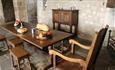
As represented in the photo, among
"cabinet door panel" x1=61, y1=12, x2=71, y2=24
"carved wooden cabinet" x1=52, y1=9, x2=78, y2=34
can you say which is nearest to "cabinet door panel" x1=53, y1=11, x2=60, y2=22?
"carved wooden cabinet" x1=52, y1=9, x2=78, y2=34

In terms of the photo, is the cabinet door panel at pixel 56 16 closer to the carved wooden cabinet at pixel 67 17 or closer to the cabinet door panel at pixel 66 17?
the carved wooden cabinet at pixel 67 17

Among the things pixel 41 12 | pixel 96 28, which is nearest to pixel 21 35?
pixel 96 28

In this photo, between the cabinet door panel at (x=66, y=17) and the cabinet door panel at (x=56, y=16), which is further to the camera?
the cabinet door panel at (x=56, y=16)

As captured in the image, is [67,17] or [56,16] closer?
[67,17]

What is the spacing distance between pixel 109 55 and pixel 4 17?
498cm

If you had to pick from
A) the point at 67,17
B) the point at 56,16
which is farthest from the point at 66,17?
the point at 56,16

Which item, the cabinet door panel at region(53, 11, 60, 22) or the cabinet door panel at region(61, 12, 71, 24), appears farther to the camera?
the cabinet door panel at region(53, 11, 60, 22)

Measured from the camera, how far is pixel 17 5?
18.8ft

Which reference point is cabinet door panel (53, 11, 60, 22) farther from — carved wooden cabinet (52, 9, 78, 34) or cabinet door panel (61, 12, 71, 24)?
cabinet door panel (61, 12, 71, 24)

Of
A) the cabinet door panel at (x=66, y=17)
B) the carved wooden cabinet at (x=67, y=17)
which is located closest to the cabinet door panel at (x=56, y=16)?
the carved wooden cabinet at (x=67, y=17)

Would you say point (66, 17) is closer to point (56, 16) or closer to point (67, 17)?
point (67, 17)

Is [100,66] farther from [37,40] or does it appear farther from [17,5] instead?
[17,5]

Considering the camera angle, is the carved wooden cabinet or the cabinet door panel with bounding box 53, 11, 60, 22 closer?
the carved wooden cabinet

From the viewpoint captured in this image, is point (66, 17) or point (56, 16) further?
point (56, 16)
